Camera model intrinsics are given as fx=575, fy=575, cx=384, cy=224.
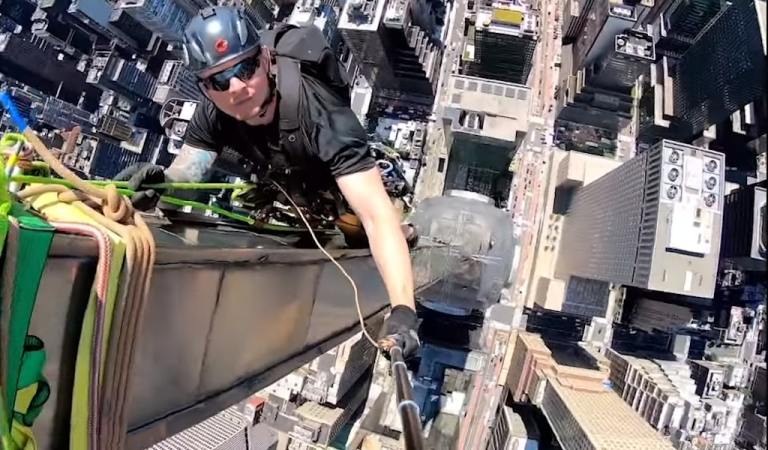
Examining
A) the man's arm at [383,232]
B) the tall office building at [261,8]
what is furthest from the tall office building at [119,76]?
the man's arm at [383,232]

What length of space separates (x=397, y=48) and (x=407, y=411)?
37478 mm

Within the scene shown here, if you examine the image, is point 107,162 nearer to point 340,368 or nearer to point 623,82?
point 340,368

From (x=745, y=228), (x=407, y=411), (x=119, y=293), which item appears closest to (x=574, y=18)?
(x=745, y=228)

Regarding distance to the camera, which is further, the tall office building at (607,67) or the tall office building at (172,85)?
the tall office building at (172,85)

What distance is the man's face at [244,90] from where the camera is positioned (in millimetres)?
3041

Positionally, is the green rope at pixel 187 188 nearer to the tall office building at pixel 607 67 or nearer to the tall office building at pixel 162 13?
the tall office building at pixel 607 67

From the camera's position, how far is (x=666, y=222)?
3181 centimetres

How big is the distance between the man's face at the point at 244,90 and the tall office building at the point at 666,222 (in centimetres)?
3230

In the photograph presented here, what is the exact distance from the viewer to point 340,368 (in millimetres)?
27922

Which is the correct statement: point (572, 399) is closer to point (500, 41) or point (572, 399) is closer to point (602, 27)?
point (500, 41)

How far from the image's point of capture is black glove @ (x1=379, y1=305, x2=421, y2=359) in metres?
2.60

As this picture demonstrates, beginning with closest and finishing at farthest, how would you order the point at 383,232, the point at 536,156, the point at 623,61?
1. the point at 383,232
2. the point at 536,156
3. the point at 623,61

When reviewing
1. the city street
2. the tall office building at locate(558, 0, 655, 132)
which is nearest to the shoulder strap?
the city street

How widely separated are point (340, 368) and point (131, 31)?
110 feet
